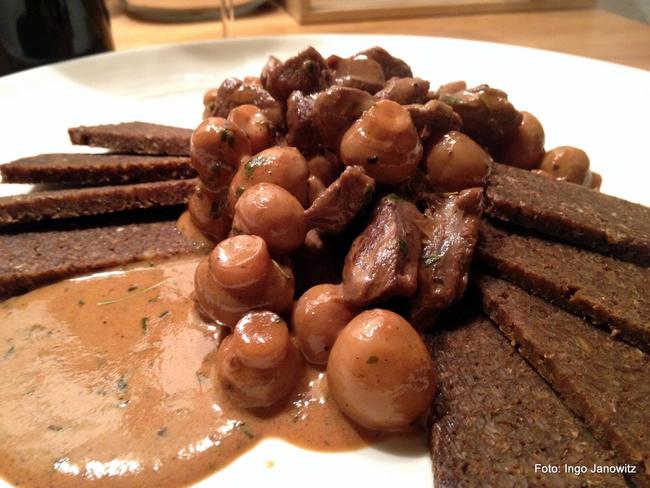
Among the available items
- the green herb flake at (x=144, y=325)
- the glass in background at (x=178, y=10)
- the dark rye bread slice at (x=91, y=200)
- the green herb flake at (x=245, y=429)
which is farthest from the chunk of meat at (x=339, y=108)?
the glass in background at (x=178, y=10)

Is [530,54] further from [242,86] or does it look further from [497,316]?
[497,316]

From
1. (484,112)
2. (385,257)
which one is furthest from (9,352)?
(484,112)

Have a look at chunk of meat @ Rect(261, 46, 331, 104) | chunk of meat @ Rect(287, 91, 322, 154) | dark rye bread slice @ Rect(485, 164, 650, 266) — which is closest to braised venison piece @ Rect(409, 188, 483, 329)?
dark rye bread slice @ Rect(485, 164, 650, 266)

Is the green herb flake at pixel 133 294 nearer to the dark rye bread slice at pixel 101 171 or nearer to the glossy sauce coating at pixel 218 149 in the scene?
the glossy sauce coating at pixel 218 149

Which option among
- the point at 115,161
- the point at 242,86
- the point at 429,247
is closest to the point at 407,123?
the point at 429,247

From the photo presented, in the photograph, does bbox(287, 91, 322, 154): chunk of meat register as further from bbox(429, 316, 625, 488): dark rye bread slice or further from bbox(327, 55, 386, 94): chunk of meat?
bbox(429, 316, 625, 488): dark rye bread slice

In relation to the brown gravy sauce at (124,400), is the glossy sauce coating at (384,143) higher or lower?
higher

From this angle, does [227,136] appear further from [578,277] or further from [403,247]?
[578,277]
